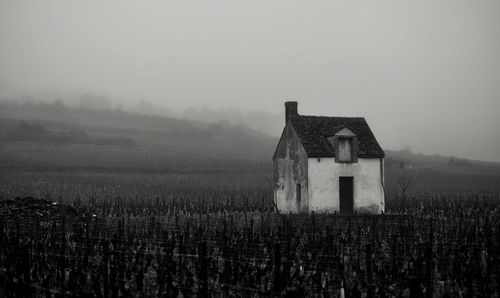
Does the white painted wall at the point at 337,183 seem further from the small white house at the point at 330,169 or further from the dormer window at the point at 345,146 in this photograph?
the dormer window at the point at 345,146

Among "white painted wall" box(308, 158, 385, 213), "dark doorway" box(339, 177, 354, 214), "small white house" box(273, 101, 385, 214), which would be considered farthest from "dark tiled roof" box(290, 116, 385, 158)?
"dark doorway" box(339, 177, 354, 214)

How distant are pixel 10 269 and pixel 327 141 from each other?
79.8ft

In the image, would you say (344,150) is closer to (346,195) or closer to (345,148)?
(345,148)

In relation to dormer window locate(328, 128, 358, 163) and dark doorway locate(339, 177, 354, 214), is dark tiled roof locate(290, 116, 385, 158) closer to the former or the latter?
dormer window locate(328, 128, 358, 163)

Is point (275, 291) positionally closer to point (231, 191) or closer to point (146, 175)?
point (231, 191)

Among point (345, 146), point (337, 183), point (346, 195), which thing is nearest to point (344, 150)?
point (345, 146)

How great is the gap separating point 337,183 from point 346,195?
1082mm

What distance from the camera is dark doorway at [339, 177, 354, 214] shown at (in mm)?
36281

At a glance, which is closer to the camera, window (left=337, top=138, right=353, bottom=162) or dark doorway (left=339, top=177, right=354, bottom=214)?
dark doorway (left=339, top=177, right=354, bottom=214)

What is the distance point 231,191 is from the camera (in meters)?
62.1

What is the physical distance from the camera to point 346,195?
1433 inches

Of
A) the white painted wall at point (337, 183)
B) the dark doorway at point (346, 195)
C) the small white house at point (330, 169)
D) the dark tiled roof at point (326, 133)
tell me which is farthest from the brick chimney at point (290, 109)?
the dark doorway at point (346, 195)

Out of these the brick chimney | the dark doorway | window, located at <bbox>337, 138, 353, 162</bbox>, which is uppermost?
the brick chimney

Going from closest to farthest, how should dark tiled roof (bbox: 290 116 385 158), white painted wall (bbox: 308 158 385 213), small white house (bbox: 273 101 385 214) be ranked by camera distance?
1. white painted wall (bbox: 308 158 385 213)
2. small white house (bbox: 273 101 385 214)
3. dark tiled roof (bbox: 290 116 385 158)
